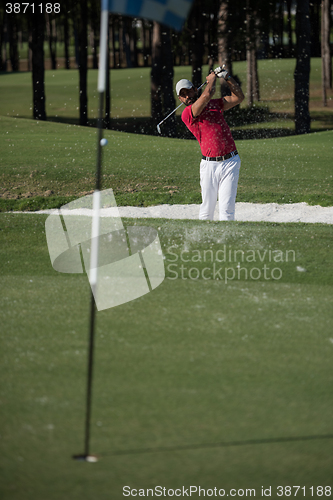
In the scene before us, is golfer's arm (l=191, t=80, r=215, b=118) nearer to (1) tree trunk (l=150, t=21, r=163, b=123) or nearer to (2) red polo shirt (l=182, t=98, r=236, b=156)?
(2) red polo shirt (l=182, t=98, r=236, b=156)

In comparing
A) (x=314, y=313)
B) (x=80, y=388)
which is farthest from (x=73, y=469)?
(x=314, y=313)

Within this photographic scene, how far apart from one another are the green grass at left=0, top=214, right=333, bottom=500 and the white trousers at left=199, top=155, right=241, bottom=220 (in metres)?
1.84

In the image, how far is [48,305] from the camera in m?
3.77

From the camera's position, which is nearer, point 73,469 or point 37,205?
point 73,469

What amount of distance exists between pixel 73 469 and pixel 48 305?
179cm

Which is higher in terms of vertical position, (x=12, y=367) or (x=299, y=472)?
(x=12, y=367)

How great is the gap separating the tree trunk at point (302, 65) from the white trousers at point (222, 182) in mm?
11414

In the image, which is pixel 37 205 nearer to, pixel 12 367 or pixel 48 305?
pixel 48 305

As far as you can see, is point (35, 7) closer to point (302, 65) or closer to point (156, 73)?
point (156, 73)

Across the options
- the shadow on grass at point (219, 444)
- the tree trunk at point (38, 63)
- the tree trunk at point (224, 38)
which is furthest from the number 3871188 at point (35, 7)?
the shadow on grass at point (219, 444)

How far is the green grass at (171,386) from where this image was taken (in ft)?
6.86

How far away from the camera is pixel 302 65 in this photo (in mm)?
16422

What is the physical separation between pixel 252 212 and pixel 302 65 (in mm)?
10041

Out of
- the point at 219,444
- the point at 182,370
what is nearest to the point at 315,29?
the point at 182,370
